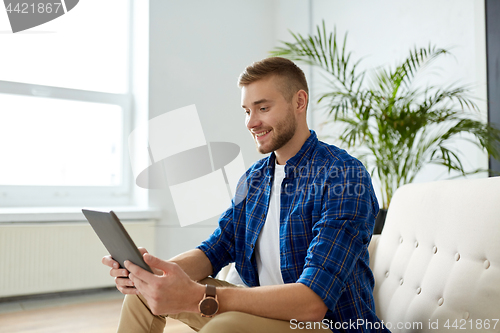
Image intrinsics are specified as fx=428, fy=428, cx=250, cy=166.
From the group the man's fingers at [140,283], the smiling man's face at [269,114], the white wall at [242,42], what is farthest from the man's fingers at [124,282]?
the white wall at [242,42]

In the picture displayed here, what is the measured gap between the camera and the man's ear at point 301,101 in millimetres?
1414

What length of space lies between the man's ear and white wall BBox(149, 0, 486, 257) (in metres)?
1.72

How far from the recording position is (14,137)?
10.9 ft

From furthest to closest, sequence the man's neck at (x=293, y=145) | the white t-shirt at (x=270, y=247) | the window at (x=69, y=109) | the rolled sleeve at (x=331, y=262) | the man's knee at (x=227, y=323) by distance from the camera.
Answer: the window at (x=69, y=109), the man's neck at (x=293, y=145), the white t-shirt at (x=270, y=247), the rolled sleeve at (x=331, y=262), the man's knee at (x=227, y=323)

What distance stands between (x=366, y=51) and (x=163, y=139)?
179cm

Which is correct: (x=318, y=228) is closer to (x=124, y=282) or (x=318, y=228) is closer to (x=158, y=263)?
(x=158, y=263)

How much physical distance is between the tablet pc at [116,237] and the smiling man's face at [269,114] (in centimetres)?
56

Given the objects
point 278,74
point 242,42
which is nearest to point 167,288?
point 278,74

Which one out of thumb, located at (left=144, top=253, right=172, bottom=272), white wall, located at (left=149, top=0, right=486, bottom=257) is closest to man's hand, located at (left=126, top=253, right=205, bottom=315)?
thumb, located at (left=144, top=253, right=172, bottom=272)

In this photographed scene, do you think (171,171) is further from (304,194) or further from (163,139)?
(304,194)

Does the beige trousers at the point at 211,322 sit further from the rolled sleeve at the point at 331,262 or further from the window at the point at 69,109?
the window at the point at 69,109

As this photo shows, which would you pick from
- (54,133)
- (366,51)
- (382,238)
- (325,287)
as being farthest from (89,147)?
(325,287)

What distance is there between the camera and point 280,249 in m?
1.23

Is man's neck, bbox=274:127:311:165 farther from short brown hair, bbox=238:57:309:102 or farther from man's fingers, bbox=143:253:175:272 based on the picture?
man's fingers, bbox=143:253:175:272
